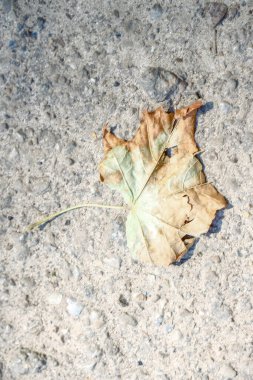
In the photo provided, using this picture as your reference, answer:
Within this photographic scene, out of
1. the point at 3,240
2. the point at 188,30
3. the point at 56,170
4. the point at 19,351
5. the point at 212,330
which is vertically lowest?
the point at 212,330

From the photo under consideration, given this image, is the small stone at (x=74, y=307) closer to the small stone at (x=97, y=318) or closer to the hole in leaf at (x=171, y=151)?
the small stone at (x=97, y=318)

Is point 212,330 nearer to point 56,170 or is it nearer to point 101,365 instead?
point 101,365

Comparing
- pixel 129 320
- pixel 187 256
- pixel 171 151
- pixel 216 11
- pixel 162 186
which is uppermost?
pixel 216 11

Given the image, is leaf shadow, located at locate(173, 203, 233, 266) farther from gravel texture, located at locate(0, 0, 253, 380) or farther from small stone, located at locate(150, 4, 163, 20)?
small stone, located at locate(150, 4, 163, 20)

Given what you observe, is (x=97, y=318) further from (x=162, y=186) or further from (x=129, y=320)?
(x=162, y=186)

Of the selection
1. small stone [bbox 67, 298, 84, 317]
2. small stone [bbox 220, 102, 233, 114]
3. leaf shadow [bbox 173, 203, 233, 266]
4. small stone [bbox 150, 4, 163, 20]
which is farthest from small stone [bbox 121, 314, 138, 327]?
small stone [bbox 150, 4, 163, 20]

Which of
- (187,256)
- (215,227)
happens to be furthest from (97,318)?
(215,227)

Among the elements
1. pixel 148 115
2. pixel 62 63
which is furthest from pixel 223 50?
pixel 62 63
